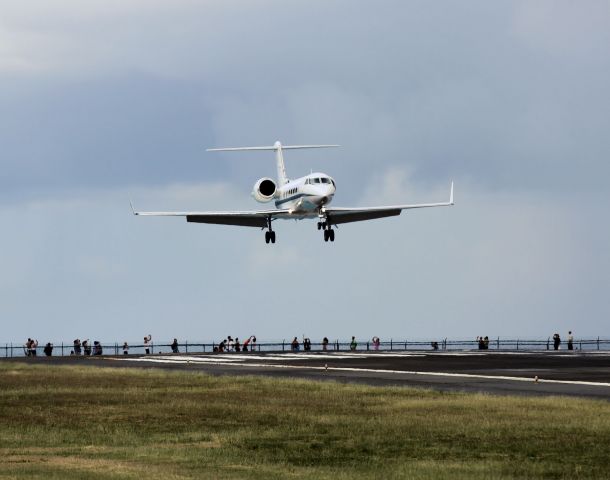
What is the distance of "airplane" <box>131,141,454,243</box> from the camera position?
3150 inches

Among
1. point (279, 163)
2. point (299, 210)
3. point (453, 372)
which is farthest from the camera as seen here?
point (279, 163)

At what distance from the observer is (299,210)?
82125mm

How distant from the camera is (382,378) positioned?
5294 cm

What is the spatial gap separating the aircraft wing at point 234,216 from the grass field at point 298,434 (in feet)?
125

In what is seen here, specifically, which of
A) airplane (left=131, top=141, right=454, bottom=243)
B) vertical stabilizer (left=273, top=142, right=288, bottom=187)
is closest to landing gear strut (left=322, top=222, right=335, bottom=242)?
airplane (left=131, top=141, right=454, bottom=243)

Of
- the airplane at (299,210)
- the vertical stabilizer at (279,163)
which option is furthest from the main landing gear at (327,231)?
the vertical stabilizer at (279,163)

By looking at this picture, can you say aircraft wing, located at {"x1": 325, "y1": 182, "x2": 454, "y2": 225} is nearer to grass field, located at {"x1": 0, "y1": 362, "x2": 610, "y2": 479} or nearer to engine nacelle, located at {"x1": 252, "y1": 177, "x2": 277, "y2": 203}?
engine nacelle, located at {"x1": 252, "y1": 177, "x2": 277, "y2": 203}

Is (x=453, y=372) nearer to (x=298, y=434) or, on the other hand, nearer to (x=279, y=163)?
(x=298, y=434)

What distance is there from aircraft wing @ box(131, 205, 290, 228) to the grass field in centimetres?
3825

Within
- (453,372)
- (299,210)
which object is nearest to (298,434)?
(453,372)

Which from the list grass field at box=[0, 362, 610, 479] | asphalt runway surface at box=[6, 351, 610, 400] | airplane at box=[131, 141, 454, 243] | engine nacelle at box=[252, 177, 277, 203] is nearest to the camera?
grass field at box=[0, 362, 610, 479]

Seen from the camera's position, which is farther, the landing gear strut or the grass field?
the landing gear strut

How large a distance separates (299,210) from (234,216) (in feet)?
26.1

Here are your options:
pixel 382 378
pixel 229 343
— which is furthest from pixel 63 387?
pixel 229 343
